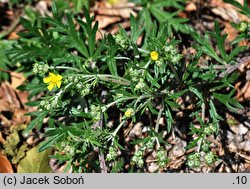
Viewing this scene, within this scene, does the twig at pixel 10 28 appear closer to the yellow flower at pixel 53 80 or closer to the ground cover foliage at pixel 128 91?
the ground cover foliage at pixel 128 91

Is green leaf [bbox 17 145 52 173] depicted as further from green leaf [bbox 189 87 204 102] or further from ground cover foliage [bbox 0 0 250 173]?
green leaf [bbox 189 87 204 102]

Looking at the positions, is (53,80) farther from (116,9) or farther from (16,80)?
(116,9)

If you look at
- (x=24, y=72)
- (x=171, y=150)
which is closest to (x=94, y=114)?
(x=171, y=150)

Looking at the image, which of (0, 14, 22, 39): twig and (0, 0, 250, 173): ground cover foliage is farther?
(0, 14, 22, 39): twig

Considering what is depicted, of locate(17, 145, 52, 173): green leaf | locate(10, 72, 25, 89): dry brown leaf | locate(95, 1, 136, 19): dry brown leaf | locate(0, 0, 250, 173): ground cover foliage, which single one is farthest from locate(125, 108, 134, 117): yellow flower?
locate(95, 1, 136, 19): dry brown leaf

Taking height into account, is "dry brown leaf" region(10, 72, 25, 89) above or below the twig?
below
